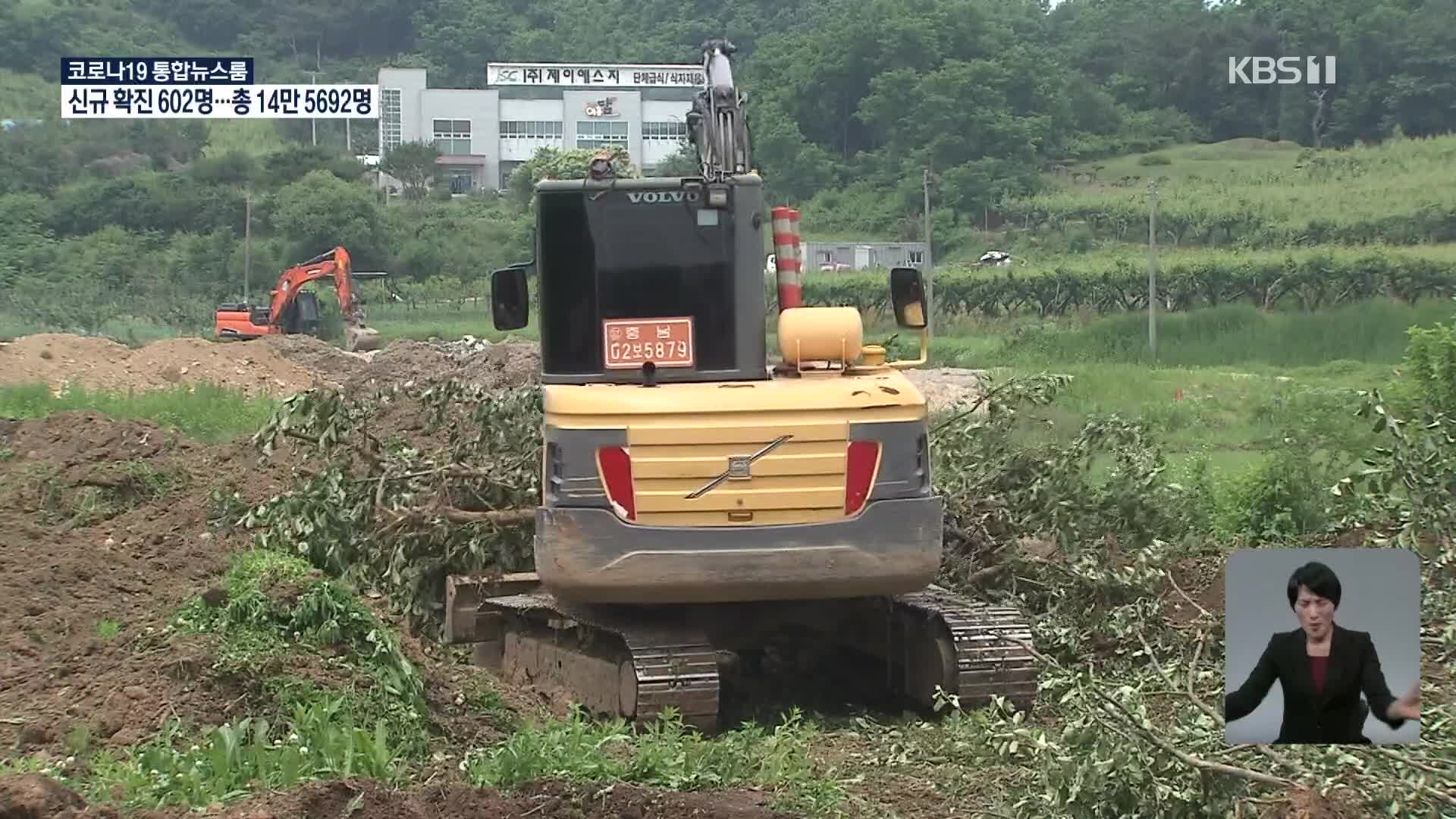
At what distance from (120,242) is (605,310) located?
177 ft

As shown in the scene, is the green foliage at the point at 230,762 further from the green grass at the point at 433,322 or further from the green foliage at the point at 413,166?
the green foliage at the point at 413,166

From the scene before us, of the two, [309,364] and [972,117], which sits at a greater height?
[972,117]

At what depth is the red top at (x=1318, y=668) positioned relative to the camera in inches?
144

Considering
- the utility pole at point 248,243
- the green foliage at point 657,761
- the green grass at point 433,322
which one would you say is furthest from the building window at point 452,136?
the green foliage at point 657,761

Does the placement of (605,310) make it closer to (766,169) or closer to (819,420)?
(819,420)

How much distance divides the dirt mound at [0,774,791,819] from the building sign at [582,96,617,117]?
54755 millimetres

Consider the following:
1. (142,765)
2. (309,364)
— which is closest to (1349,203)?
(309,364)

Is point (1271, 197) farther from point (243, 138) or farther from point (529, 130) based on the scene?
point (243, 138)

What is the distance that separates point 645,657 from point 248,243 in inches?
1917

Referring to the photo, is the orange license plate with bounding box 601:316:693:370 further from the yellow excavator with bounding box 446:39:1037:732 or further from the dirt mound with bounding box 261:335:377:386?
the dirt mound with bounding box 261:335:377:386

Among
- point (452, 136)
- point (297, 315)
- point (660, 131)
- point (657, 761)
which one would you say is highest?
point (452, 136)

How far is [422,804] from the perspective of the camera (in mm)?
6664

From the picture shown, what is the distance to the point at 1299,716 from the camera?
3.75 m

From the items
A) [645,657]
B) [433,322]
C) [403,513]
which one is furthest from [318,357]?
[645,657]
